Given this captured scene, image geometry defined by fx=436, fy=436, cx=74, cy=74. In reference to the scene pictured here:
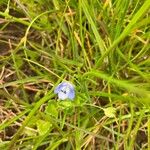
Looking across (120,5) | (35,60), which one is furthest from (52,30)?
(120,5)

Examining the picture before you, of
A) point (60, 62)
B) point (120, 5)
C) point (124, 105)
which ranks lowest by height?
point (124, 105)

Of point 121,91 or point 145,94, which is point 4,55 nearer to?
point 121,91

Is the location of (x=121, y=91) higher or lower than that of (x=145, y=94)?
lower

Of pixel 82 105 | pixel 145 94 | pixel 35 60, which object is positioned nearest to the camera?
pixel 145 94
